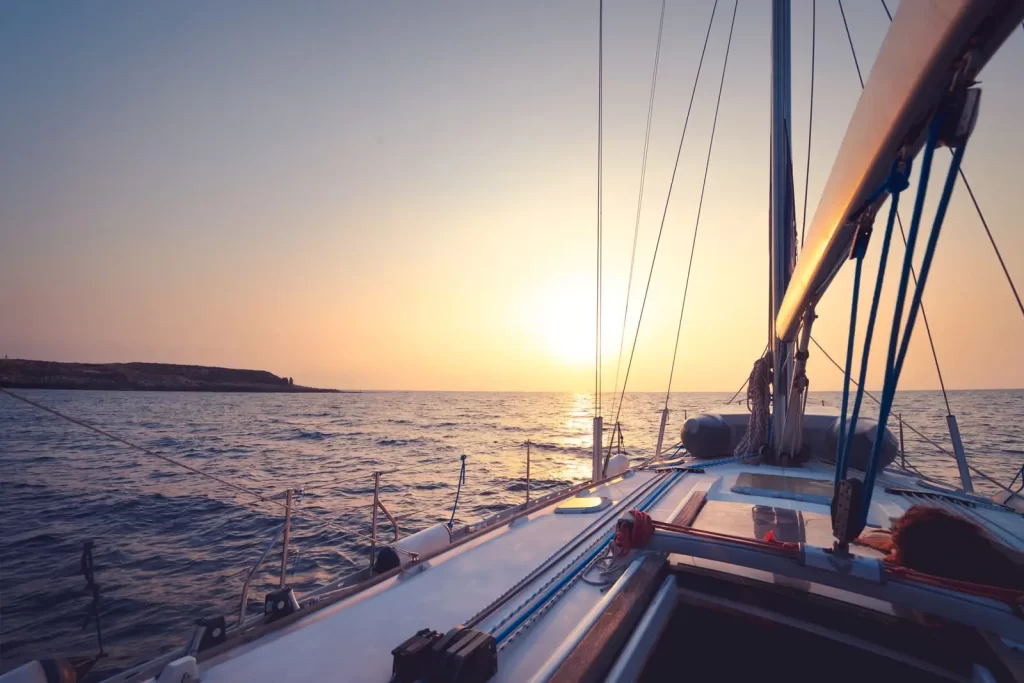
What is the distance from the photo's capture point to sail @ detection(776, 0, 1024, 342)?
4.14ft

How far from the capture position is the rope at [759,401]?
6992 mm

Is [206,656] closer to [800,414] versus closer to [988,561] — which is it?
[988,561]

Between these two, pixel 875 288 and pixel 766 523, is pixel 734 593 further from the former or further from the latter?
pixel 875 288

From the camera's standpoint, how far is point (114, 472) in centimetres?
1554

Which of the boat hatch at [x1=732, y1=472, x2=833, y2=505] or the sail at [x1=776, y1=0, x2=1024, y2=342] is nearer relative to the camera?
the sail at [x1=776, y1=0, x2=1024, y2=342]

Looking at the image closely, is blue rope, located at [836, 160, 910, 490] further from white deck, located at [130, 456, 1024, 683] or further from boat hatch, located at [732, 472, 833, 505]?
boat hatch, located at [732, 472, 833, 505]

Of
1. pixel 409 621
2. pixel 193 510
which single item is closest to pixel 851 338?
pixel 409 621

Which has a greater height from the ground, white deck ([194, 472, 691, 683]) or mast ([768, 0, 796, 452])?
mast ([768, 0, 796, 452])

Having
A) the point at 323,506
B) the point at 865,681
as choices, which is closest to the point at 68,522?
the point at 323,506

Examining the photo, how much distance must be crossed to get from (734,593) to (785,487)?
302 centimetres

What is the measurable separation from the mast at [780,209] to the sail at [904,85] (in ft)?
13.2

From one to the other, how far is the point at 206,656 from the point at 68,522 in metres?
11.9

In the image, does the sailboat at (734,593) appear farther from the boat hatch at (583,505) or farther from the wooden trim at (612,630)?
the boat hatch at (583,505)

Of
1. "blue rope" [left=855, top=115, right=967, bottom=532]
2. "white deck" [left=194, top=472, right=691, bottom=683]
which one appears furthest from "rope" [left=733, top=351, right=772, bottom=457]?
"blue rope" [left=855, top=115, right=967, bottom=532]
